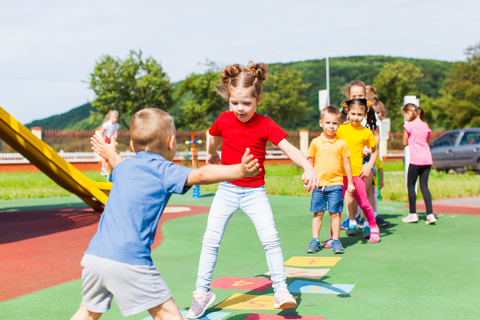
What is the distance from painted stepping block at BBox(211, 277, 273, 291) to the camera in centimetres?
364

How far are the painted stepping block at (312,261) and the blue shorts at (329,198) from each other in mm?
576

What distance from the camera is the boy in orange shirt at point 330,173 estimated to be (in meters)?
4.86

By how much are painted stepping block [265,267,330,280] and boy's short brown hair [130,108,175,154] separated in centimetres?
218

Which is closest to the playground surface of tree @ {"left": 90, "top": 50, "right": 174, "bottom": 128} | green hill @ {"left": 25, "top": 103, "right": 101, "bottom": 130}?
tree @ {"left": 90, "top": 50, "right": 174, "bottom": 128}

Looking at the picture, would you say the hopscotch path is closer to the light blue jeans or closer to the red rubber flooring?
the light blue jeans

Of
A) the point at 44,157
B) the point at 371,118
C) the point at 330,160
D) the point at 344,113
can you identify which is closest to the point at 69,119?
the point at 44,157

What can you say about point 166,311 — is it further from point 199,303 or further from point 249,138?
point 249,138

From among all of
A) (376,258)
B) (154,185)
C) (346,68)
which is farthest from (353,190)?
(346,68)

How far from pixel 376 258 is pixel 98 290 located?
3207 millimetres

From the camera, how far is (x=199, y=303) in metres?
3.04

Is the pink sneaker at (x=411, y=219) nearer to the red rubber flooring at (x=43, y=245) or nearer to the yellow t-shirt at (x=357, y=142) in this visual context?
the yellow t-shirt at (x=357, y=142)

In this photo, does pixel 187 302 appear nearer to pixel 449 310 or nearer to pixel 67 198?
pixel 449 310

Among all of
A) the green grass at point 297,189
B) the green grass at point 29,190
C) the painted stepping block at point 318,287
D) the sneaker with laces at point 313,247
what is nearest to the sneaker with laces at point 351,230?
the sneaker with laces at point 313,247

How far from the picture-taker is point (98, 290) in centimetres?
207
